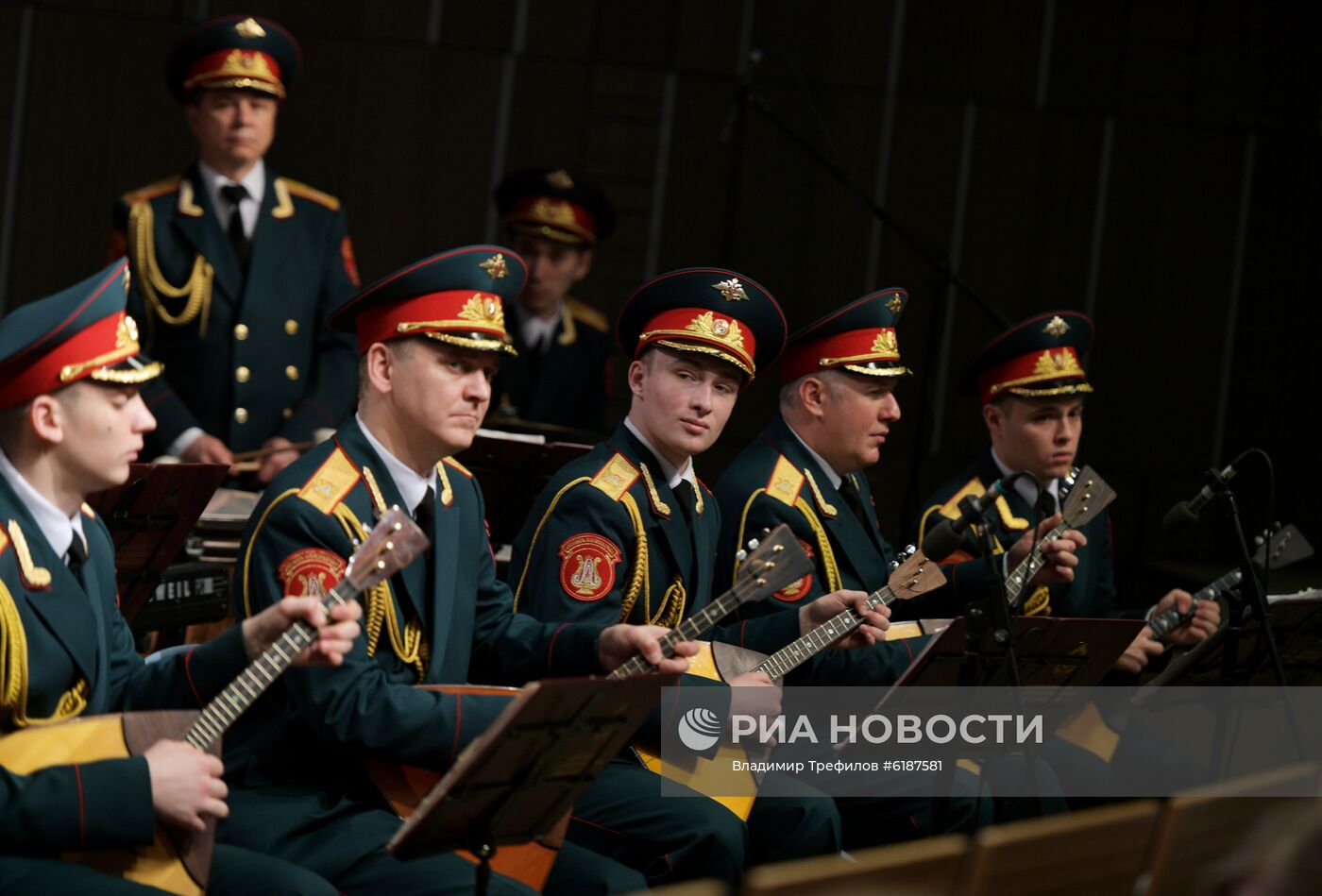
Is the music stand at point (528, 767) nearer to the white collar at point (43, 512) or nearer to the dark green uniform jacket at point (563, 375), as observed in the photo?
the white collar at point (43, 512)

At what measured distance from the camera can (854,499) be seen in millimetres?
3924

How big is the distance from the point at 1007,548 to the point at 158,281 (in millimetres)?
2487

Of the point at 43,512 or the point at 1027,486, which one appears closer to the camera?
the point at 43,512

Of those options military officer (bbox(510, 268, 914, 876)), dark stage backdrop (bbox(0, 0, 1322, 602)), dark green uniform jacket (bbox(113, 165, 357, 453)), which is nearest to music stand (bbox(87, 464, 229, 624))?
military officer (bbox(510, 268, 914, 876))

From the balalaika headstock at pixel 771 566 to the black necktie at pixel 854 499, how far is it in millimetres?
1080

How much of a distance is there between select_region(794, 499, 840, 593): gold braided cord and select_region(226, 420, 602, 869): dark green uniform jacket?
2.96 feet

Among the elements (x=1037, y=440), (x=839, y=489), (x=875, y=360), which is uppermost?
(x=875, y=360)

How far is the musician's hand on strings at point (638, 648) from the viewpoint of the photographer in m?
2.70

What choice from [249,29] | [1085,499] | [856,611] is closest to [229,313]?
[249,29]

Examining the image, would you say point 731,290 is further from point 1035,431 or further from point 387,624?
point 1035,431

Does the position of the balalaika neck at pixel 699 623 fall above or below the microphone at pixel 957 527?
below

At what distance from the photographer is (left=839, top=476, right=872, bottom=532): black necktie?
390cm

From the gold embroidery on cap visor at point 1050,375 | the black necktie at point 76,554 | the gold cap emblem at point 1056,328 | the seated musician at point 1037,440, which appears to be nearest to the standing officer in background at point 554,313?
the seated musician at point 1037,440

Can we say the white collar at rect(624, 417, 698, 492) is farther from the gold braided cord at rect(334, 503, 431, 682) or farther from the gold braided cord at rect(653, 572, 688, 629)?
the gold braided cord at rect(334, 503, 431, 682)
